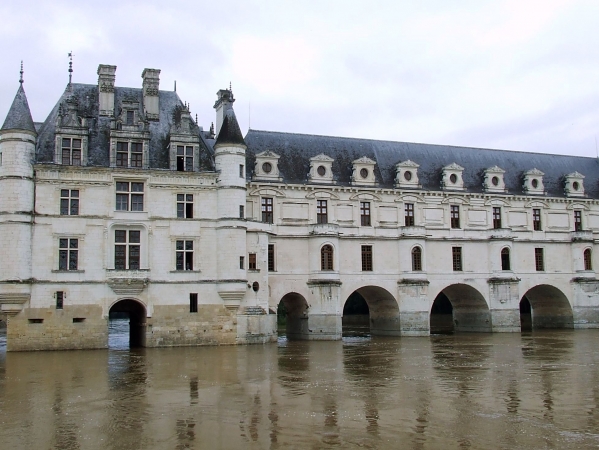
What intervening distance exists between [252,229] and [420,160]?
14785 mm

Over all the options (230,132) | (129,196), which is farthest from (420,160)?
(129,196)

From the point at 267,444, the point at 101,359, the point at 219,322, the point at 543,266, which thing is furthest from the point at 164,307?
the point at 543,266

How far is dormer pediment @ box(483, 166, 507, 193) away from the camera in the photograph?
45.1 m

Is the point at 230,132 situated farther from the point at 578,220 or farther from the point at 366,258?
the point at 578,220

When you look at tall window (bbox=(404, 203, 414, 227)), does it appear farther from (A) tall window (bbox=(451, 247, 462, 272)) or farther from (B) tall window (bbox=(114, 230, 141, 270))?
(B) tall window (bbox=(114, 230, 141, 270))

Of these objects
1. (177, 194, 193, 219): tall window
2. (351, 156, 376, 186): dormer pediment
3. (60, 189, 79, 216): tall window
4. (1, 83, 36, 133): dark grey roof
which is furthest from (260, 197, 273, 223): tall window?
(1, 83, 36, 133): dark grey roof

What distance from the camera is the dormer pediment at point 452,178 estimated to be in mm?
43969

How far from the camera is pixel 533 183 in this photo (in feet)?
153

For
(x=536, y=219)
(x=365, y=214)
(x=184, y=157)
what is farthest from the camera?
(x=536, y=219)

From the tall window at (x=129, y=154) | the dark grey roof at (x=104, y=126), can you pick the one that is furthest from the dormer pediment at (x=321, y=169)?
the tall window at (x=129, y=154)

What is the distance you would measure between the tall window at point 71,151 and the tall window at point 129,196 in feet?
7.64

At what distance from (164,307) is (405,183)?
692 inches

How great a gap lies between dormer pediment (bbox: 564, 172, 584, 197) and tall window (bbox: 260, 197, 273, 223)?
22122 millimetres

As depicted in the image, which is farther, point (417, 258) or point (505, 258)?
point (505, 258)
